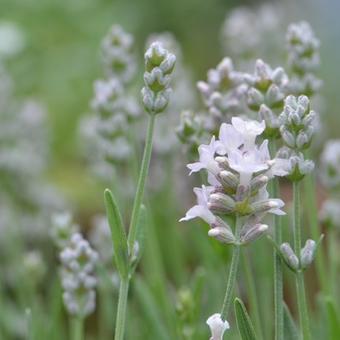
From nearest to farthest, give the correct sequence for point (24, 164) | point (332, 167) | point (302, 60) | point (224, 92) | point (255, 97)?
1. point (255, 97)
2. point (224, 92)
3. point (302, 60)
4. point (332, 167)
5. point (24, 164)

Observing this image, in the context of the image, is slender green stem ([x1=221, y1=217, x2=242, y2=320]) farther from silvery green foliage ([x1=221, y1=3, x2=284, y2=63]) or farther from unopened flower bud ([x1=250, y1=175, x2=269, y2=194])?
silvery green foliage ([x1=221, y1=3, x2=284, y2=63])

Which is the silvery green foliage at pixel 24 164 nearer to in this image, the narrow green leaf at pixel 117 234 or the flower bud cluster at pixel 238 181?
the narrow green leaf at pixel 117 234

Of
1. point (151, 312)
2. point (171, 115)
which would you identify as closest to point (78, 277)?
point (151, 312)

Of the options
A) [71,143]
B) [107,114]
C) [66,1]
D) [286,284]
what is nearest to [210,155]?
[107,114]

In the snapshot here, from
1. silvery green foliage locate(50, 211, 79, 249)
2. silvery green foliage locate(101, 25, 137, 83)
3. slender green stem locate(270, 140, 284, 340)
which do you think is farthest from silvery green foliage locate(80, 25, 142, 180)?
slender green stem locate(270, 140, 284, 340)

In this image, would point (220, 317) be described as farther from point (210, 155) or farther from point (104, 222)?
point (104, 222)

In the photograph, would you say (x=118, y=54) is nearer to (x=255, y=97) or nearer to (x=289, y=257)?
(x=255, y=97)
